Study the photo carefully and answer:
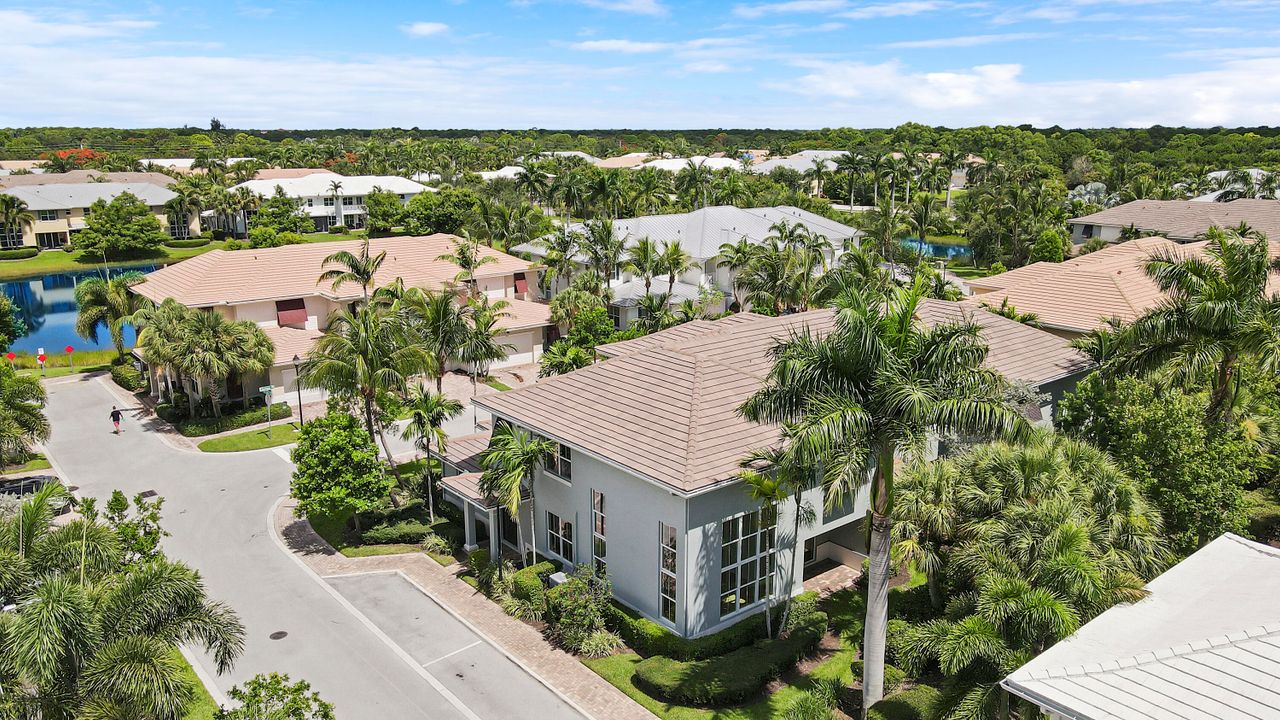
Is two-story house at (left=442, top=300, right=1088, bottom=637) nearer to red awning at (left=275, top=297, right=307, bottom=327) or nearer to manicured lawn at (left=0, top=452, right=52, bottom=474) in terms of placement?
manicured lawn at (left=0, top=452, right=52, bottom=474)

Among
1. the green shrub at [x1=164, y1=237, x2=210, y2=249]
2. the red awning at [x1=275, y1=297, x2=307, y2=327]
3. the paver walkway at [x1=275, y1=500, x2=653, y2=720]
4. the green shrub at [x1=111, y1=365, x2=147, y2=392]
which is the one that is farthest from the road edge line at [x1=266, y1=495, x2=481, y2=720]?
the green shrub at [x1=164, y1=237, x2=210, y2=249]

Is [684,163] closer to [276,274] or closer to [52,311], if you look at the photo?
[52,311]

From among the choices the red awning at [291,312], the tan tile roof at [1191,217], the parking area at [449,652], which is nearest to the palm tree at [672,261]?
the red awning at [291,312]

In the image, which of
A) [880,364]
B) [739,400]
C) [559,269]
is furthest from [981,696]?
[559,269]

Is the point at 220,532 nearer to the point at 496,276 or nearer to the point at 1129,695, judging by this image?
the point at 1129,695

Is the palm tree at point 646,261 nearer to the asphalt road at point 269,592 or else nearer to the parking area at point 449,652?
the asphalt road at point 269,592
